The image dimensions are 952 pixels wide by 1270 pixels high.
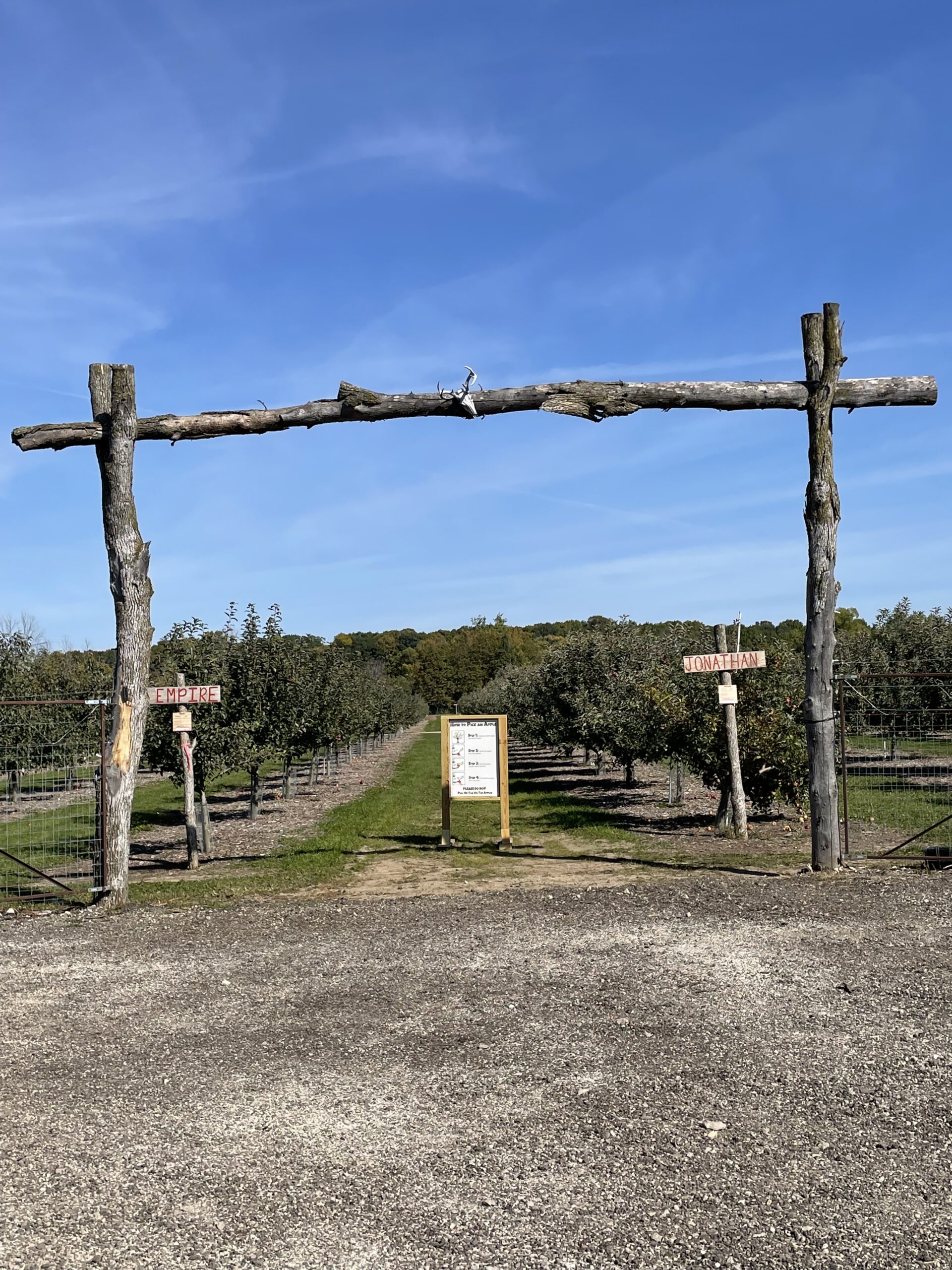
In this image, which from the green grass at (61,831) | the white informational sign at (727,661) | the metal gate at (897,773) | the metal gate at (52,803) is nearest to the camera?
the metal gate at (52,803)

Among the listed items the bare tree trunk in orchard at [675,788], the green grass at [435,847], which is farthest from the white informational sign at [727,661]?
the bare tree trunk in orchard at [675,788]

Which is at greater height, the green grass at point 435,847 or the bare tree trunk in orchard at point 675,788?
the bare tree trunk in orchard at point 675,788

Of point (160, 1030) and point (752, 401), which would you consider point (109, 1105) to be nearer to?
point (160, 1030)

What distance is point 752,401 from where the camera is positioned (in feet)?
38.5

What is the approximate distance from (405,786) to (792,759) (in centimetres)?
1571

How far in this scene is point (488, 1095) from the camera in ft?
17.7

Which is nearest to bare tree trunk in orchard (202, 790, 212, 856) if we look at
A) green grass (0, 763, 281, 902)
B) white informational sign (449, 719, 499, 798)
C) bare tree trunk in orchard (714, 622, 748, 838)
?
green grass (0, 763, 281, 902)

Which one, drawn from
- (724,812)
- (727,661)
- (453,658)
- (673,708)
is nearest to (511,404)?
(727,661)

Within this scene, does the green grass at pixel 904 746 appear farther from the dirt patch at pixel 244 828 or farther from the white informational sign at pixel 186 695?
the white informational sign at pixel 186 695

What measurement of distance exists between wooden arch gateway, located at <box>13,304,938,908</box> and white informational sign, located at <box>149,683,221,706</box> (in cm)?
212

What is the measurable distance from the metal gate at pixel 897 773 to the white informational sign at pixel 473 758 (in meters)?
4.88

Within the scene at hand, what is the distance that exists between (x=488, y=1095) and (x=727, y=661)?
964 centimetres

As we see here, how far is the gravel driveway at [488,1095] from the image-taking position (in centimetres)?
401

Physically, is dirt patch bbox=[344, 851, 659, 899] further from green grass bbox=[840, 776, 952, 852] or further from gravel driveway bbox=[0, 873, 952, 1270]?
green grass bbox=[840, 776, 952, 852]
